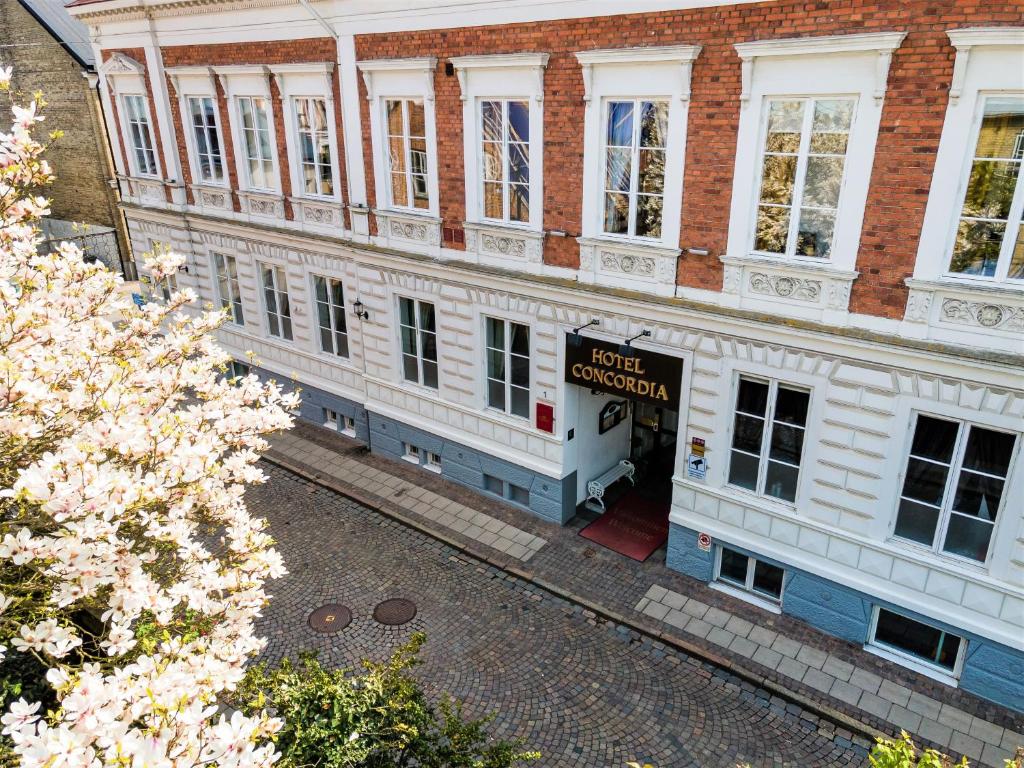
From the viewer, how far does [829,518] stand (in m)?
11.0

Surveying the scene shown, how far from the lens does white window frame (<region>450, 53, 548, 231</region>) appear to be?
39.7 feet

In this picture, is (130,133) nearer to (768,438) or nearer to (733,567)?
(768,438)

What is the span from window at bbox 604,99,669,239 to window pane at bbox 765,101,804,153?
1.63 meters

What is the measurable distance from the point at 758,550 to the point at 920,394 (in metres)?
3.73

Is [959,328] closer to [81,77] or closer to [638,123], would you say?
[638,123]

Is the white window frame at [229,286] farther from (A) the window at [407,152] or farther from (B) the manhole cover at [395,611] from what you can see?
(B) the manhole cover at [395,611]

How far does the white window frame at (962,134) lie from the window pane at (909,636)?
5.23 metres

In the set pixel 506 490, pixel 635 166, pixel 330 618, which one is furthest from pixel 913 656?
pixel 330 618

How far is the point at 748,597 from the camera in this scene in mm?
12430

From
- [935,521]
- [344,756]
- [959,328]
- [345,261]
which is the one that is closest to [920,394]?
[959,328]

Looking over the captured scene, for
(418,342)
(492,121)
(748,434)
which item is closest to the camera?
(748,434)

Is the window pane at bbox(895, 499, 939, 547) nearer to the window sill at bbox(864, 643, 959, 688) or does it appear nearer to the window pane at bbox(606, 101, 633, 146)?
the window sill at bbox(864, 643, 959, 688)

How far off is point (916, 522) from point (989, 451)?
148 centimetres

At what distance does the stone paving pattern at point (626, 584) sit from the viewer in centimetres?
1035
